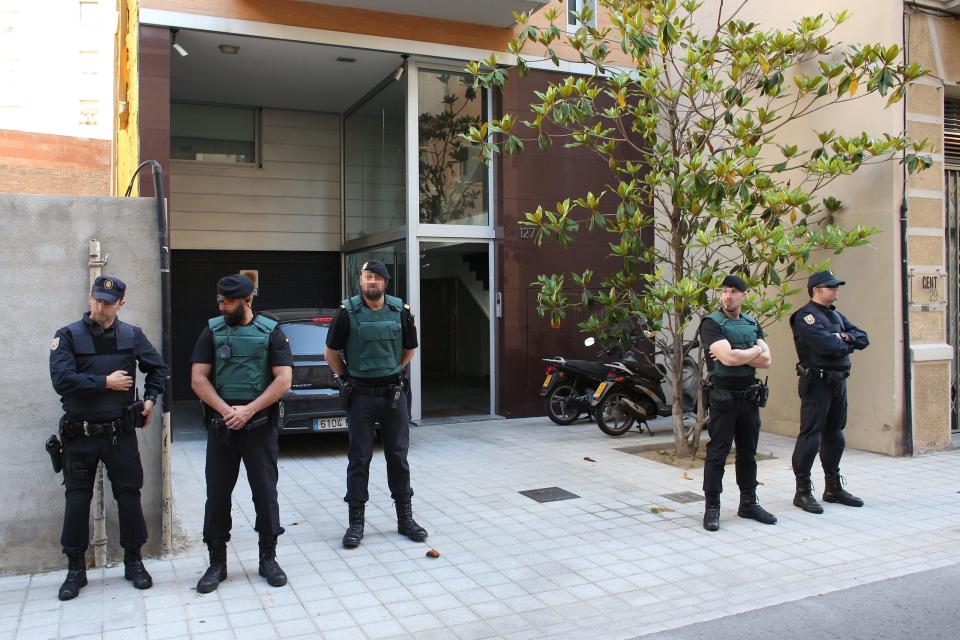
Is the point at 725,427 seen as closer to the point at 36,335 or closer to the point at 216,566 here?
the point at 216,566

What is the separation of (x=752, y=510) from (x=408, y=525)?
2757 millimetres

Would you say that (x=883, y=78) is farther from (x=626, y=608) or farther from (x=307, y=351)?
(x=307, y=351)

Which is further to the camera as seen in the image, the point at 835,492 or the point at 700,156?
the point at 700,156

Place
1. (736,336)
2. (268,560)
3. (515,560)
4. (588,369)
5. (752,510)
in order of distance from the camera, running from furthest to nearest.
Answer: (588,369) → (752,510) → (736,336) → (515,560) → (268,560)

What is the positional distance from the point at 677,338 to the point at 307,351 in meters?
4.18

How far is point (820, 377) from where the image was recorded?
264 inches

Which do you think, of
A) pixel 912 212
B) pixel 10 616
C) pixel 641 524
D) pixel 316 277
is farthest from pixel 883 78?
pixel 316 277

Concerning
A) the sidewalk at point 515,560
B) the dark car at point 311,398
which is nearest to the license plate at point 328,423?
the dark car at point 311,398

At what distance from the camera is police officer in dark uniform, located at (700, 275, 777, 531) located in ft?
20.2

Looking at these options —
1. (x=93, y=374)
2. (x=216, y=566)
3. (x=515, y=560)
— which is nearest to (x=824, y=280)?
(x=515, y=560)

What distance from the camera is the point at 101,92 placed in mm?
34906

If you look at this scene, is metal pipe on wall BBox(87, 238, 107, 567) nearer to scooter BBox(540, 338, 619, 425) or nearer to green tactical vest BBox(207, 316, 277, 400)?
green tactical vest BBox(207, 316, 277, 400)

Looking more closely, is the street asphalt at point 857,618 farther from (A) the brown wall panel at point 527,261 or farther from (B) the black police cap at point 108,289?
(A) the brown wall panel at point 527,261

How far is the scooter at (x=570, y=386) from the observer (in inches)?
428
